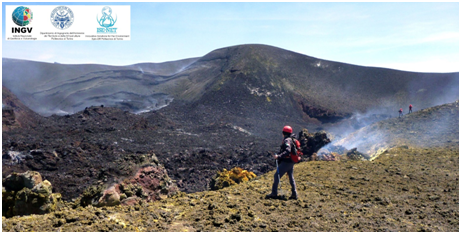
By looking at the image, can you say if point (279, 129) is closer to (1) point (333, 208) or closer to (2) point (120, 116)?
(2) point (120, 116)

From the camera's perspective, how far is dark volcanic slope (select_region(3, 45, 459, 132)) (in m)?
48.5

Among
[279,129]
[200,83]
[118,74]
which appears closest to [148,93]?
[200,83]

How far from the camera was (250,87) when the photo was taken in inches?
2014

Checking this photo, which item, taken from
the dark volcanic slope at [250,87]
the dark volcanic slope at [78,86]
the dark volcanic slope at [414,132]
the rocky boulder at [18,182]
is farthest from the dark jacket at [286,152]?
the dark volcanic slope at [78,86]

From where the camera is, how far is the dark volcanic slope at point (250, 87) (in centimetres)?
4850

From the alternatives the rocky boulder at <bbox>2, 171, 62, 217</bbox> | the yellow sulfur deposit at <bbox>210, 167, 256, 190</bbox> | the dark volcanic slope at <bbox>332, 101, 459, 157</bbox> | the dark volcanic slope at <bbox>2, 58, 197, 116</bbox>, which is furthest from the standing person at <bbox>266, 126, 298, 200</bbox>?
the dark volcanic slope at <bbox>2, 58, 197, 116</bbox>

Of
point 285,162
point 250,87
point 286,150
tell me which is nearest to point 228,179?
point 285,162

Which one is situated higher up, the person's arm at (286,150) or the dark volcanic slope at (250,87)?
the dark volcanic slope at (250,87)

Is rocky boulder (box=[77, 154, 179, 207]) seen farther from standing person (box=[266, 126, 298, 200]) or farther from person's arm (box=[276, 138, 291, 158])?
person's arm (box=[276, 138, 291, 158])

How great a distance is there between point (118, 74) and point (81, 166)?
51.0m

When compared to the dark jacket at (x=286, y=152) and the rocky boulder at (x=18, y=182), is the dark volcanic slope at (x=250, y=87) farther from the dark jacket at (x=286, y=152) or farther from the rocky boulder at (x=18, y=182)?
the dark jacket at (x=286, y=152)

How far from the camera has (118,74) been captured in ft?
220

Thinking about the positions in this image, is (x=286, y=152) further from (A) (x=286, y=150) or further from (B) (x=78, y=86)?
(B) (x=78, y=86)

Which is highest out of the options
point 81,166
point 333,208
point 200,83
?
point 200,83
